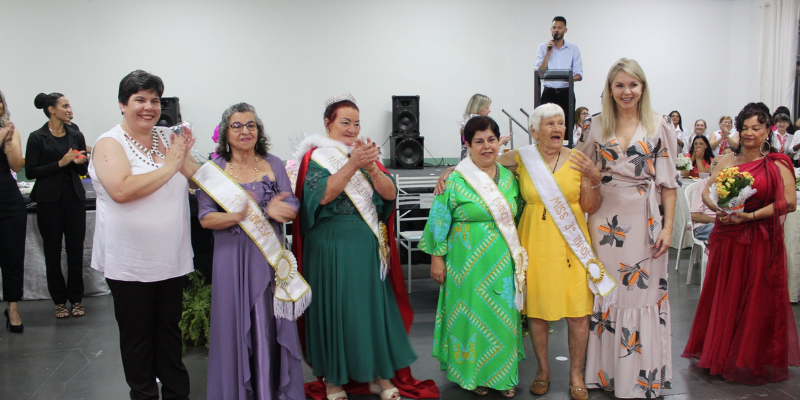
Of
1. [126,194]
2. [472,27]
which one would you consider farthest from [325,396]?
[472,27]

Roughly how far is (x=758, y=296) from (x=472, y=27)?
6.86 m

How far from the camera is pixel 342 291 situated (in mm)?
2621

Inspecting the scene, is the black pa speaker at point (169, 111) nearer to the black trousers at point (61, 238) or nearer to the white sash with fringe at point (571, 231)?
the black trousers at point (61, 238)

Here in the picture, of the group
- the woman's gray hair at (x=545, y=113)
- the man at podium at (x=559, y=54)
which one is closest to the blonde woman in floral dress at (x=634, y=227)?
the woman's gray hair at (x=545, y=113)

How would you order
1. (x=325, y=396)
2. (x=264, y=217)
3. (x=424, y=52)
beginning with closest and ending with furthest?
(x=264, y=217)
(x=325, y=396)
(x=424, y=52)

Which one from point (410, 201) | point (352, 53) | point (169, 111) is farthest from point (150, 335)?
point (352, 53)

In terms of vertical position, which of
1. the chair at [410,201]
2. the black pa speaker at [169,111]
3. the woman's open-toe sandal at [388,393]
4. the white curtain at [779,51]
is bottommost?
the woman's open-toe sandal at [388,393]

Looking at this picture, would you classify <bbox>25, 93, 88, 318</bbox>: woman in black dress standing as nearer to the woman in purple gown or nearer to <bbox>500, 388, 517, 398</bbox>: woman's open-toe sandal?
the woman in purple gown

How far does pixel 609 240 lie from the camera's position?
2670 mm

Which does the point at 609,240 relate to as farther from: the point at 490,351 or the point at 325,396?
the point at 325,396

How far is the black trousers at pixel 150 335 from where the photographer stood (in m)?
2.21

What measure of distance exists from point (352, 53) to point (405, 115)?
1.24 metres

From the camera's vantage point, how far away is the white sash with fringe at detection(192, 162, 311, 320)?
233cm

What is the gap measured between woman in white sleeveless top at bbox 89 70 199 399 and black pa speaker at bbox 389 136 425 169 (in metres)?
6.21
